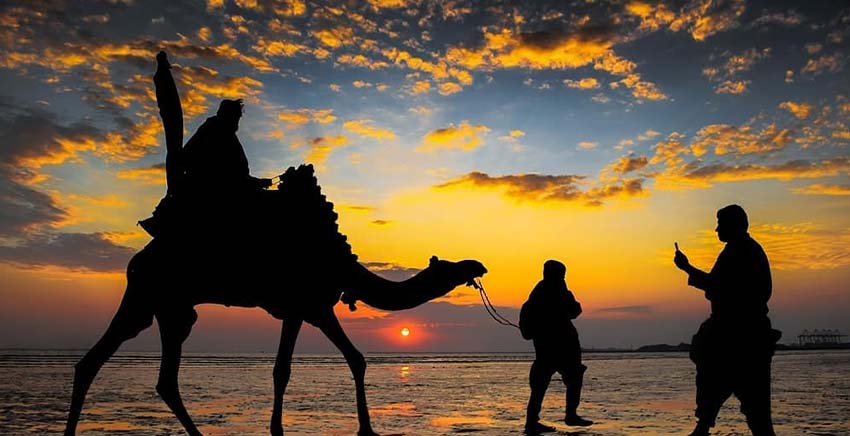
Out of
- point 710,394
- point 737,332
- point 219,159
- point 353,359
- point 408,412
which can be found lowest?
point 408,412

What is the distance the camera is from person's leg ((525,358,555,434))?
919 cm

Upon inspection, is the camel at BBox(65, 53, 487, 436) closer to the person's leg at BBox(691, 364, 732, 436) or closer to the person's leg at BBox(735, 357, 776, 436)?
the person's leg at BBox(691, 364, 732, 436)

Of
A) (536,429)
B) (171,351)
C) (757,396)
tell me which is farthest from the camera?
(536,429)

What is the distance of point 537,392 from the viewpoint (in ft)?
30.8

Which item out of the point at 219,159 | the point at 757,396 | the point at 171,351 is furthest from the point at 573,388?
the point at 219,159

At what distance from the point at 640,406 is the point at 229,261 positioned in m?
9.32

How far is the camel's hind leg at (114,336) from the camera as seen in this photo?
6785mm

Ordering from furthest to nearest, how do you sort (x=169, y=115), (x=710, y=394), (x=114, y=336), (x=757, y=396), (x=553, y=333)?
(x=553, y=333) < (x=169, y=115) < (x=114, y=336) < (x=710, y=394) < (x=757, y=396)

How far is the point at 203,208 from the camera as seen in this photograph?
724cm

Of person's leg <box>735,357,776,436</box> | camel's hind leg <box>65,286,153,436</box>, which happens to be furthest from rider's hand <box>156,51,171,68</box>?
person's leg <box>735,357,776,436</box>

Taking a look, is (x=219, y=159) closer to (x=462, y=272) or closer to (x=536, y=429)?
(x=462, y=272)

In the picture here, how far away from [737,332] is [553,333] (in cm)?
325

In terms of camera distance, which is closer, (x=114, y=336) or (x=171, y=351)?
(x=114, y=336)

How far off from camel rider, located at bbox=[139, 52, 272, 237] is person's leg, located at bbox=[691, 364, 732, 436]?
4.80 meters
